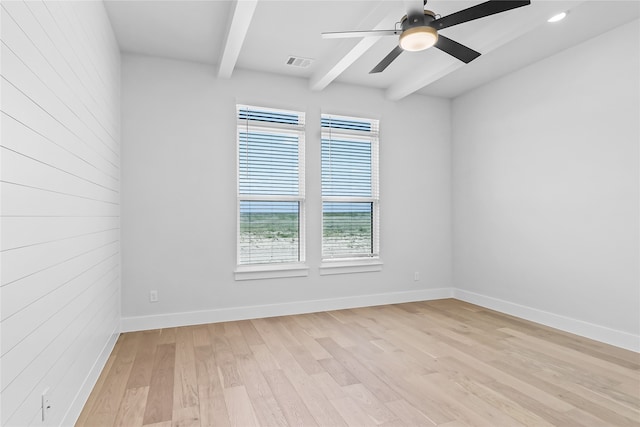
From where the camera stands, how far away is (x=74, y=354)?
6.63 ft

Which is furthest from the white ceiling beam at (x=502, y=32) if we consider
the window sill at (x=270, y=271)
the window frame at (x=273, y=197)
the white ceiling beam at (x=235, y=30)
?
the window sill at (x=270, y=271)

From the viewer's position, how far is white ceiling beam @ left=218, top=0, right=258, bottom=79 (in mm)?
2648

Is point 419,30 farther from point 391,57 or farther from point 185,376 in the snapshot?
point 185,376

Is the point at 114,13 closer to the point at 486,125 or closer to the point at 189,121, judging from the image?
the point at 189,121

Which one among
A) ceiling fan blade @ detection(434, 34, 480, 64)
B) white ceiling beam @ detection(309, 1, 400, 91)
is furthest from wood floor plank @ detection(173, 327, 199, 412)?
white ceiling beam @ detection(309, 1, 400, 91)

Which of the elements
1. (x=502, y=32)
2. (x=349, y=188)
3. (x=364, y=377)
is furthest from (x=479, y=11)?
(x=349, y=188)

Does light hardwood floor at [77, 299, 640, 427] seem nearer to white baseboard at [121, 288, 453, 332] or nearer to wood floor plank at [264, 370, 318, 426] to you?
wood floor plank at [264, 370, 318, 426]

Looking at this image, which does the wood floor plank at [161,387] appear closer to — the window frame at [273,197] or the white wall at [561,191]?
the window frame at [273,197]

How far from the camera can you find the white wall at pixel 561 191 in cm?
323

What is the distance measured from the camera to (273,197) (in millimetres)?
4273

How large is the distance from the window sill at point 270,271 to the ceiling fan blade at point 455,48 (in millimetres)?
2778

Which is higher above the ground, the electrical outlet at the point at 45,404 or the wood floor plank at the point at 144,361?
the electrical outlet at the point at 45,404

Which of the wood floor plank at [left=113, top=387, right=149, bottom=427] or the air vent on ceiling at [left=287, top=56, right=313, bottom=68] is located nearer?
the wood floor plank at [left=113, top=387, right=149, bottom=427]

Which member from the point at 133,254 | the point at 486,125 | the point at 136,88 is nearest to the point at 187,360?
the point at 133,254
